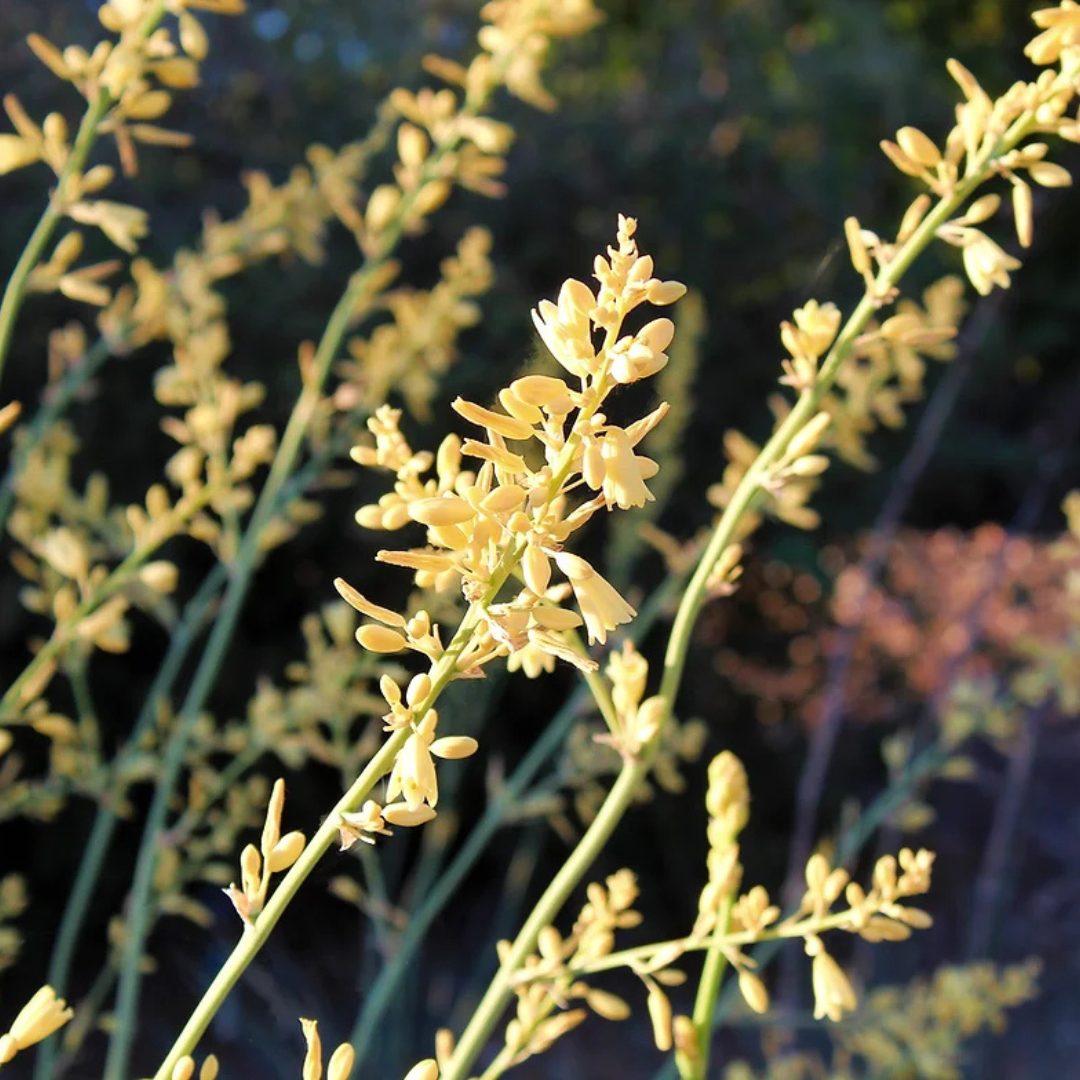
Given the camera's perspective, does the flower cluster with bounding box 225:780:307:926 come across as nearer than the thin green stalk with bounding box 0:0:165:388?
Yes

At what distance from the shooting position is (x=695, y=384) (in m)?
4.18

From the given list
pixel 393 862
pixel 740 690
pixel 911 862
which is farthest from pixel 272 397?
pixel 911 862

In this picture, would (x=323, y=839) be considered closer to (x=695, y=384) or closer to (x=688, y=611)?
(x=688, y=611)

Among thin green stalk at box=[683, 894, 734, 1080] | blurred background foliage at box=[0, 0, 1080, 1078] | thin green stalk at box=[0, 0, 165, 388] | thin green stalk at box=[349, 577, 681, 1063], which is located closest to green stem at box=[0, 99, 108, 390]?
thin green stalk at box=[0, 0, 165, 388]

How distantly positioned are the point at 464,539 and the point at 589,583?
49 millimetres

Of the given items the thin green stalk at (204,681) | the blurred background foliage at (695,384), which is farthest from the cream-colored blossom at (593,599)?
the blurred background foliage at (695,384)

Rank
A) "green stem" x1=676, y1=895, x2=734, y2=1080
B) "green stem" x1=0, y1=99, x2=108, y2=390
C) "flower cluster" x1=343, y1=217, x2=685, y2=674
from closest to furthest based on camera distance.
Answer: "flower cluster" x1=343, y1=217, x2=685, y2=674
"green stem" x1=676, y1=895, x2=734, y2=1080
"green stem" x1=0, y1=99, x2=108, y2=390

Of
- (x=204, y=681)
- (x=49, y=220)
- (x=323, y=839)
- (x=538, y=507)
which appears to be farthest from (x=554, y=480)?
(x=204, y=681)

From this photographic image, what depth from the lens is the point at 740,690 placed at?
14.1 feet

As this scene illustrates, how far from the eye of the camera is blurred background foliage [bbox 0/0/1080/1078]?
339cm

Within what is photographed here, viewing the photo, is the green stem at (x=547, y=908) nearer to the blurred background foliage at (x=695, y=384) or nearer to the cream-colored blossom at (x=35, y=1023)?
the cream-colored blossom at (x=35, y=1023)

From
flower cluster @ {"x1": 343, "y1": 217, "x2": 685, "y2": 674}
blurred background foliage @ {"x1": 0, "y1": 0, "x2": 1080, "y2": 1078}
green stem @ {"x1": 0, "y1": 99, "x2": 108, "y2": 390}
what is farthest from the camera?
blurred background foliage @ {"x1": 0, "y1": 0, "x2": 1080, "y2": 1078}

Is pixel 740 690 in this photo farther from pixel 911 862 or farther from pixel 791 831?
pixel 911 862

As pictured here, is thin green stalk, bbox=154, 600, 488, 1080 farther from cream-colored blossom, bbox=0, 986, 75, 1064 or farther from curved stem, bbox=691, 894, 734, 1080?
curved stem, bbox=691, 894, 734, 1080
